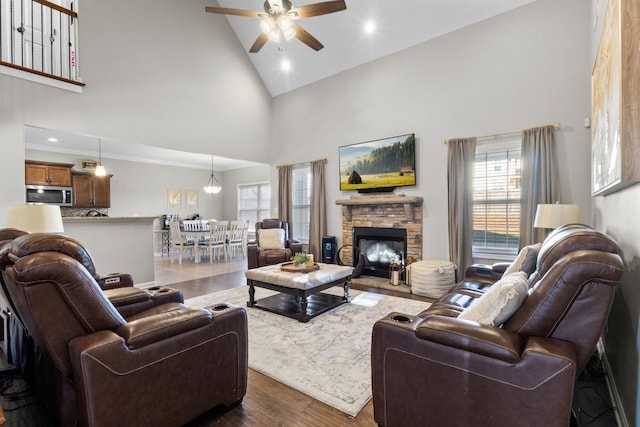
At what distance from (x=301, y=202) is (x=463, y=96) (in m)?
3.86

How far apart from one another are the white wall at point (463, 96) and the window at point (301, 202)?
0.59 metres

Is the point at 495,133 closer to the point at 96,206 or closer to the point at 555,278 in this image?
the point at 555,278

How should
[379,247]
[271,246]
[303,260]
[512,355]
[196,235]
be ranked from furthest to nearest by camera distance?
[196,235]
[271,246]
[379,247]
[303,260]
[512,355]

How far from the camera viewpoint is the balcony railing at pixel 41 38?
4.11 m

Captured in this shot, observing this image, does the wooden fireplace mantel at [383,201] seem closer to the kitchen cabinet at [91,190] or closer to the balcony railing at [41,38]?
the balcony railing at [41,38]

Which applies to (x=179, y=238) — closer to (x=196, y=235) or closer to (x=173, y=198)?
(x=196, y=235)

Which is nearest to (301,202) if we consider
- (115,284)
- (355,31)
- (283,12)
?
(355,31)

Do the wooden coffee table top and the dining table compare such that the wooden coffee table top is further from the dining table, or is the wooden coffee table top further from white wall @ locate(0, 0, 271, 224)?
the dining table

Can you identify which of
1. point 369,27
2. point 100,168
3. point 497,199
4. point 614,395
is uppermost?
point 369,27

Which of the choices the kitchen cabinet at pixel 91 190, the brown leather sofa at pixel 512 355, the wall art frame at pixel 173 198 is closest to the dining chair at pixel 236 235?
the wall art frame at pixel 173 198

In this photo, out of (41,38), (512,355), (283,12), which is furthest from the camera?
(41,38)

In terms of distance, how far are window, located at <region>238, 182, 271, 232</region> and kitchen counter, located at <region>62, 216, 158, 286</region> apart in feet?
16.2

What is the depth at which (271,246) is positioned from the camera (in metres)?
6.08

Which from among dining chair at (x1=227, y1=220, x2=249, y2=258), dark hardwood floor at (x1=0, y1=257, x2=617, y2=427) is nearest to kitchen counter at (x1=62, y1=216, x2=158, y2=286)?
dark hardwood floor at (x1=0, y1=257, x2=617, y2=427)
